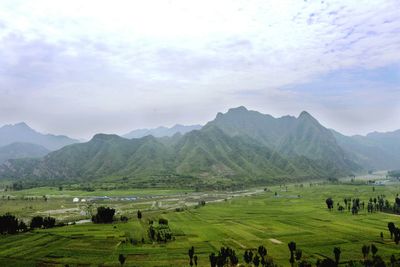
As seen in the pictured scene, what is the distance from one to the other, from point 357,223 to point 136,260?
373ft

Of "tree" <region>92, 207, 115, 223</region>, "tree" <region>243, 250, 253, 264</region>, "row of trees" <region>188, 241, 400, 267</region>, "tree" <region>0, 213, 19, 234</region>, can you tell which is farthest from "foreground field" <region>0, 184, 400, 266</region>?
"tree" <region>92, 207, 115, 223</region>

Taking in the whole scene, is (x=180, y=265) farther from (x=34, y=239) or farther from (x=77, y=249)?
(x=34, y=239)

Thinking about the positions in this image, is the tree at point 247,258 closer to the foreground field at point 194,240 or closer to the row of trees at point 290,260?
the row of trees at point 290,260

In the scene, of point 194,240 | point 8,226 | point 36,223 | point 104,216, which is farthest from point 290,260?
point 36,223

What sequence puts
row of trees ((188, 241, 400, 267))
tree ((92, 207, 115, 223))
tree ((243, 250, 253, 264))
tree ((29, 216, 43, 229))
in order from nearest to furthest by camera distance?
row of trees ((188, 241, 400, 267)) < tree ((243, 250, 253, 264)) < tree ((29, 216, 43, 229)) < tree ((92, 207, 115, 223))

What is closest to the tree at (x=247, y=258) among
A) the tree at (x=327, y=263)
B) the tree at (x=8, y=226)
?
the tree at (x=327, y=263)

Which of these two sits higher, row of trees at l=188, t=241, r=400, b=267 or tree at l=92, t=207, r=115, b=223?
tree at l=92, t=207, r=115, b=223

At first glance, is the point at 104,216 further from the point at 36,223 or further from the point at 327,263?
the point at 327,263

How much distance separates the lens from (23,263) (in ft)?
364

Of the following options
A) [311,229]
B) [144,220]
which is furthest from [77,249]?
[311,229]

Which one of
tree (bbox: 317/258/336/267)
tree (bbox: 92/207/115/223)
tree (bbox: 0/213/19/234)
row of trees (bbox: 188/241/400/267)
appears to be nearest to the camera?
tree (bbox: 317/258/336/267)

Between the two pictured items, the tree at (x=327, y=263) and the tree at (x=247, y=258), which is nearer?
the tree at (x=327, y=263)

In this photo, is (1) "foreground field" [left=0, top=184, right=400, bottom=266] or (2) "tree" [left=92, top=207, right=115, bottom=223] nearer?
(1) "foreground field" [left=0, top=184, right=400, bottom=266]

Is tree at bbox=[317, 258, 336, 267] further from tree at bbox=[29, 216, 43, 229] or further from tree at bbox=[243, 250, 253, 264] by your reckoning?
tree at bbox=[29, 216, 43, 229]
